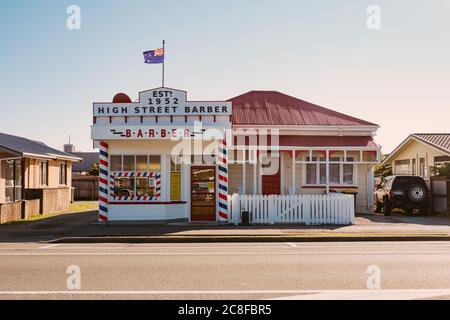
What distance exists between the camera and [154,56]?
19.7 metres

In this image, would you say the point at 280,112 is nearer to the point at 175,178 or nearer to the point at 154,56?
the point at 154,56

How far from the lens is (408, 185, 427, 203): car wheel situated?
72.0ft

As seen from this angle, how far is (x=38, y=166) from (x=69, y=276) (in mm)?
18361

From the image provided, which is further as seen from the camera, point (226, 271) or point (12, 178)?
point (12, 178)

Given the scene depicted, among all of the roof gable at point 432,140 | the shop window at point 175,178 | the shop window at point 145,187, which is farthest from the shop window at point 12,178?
the roof gable at point 432,140

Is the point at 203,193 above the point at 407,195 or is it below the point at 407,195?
above

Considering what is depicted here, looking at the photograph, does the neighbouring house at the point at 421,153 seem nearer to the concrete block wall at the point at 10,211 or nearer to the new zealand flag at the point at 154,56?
the new zealand flag at the point at 154,56

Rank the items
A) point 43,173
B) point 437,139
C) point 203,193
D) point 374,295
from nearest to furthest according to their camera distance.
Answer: point 374,295 < point 203,193 < point 43,173 < point 437,139

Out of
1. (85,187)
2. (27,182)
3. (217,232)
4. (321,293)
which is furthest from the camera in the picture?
(85,187)

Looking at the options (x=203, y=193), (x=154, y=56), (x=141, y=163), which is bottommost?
(x=203, y=193)

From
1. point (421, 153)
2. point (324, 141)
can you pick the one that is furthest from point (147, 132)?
point (421, 153)

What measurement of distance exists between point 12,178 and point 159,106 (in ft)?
27.3

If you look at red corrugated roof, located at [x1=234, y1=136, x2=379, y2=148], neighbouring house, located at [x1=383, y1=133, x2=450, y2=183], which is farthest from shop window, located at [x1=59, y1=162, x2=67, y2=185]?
neighbouring house, located at [x1=383, y1=133, x2=450, y2=183]
